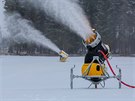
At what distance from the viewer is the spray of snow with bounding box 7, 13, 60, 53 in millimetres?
56062

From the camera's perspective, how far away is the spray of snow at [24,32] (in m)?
56.1

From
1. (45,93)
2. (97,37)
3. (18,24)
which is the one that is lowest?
(45,93)

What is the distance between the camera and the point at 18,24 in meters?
58.6

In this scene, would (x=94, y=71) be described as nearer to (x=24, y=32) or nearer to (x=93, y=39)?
(x=93, y=39)

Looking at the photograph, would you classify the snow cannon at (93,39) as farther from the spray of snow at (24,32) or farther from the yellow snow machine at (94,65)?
the spray of snow at (24,32)

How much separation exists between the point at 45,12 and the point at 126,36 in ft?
38.5

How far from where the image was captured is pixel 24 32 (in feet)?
→ 180

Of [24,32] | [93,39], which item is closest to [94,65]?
[93,39]

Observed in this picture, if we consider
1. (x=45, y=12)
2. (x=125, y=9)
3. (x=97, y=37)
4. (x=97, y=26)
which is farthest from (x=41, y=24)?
(x=97, y=37)

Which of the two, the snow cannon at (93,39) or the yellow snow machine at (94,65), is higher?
the snow cannon at (93,39)

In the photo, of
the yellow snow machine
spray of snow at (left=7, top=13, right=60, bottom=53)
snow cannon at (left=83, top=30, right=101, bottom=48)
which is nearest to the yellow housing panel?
the yellow snow machine

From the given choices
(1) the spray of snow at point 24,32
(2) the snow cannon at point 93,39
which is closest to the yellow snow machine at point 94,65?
(2) the snow cannon at point 93,39

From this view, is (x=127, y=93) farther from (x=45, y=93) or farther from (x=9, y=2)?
(x=9, y=2)

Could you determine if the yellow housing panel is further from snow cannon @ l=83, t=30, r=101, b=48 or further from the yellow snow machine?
snow cannon @ l=83, t=30, r=101, b=48
